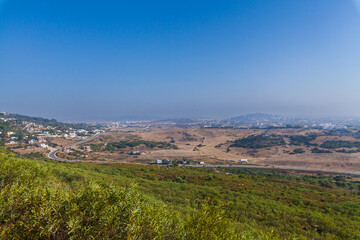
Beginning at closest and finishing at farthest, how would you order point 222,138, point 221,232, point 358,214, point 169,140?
point 221,232, point 358,214, point 169,140, point 222,138

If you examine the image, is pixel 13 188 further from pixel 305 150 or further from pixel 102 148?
pixel 305 150

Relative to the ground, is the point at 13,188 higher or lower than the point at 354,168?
higher

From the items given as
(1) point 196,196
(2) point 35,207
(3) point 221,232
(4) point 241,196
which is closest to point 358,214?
(4) point 241,196

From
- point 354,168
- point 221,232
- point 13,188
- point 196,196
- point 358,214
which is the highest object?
point 13,188

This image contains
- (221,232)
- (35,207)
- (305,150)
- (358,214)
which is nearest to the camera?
(35,207)

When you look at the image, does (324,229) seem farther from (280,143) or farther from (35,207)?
(280,143)

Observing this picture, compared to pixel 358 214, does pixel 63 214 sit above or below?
above

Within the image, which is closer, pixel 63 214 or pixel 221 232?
pixel 63 214

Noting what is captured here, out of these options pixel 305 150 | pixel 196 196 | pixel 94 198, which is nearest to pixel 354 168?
pixel 305 150

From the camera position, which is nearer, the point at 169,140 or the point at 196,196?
the point at 196,196
